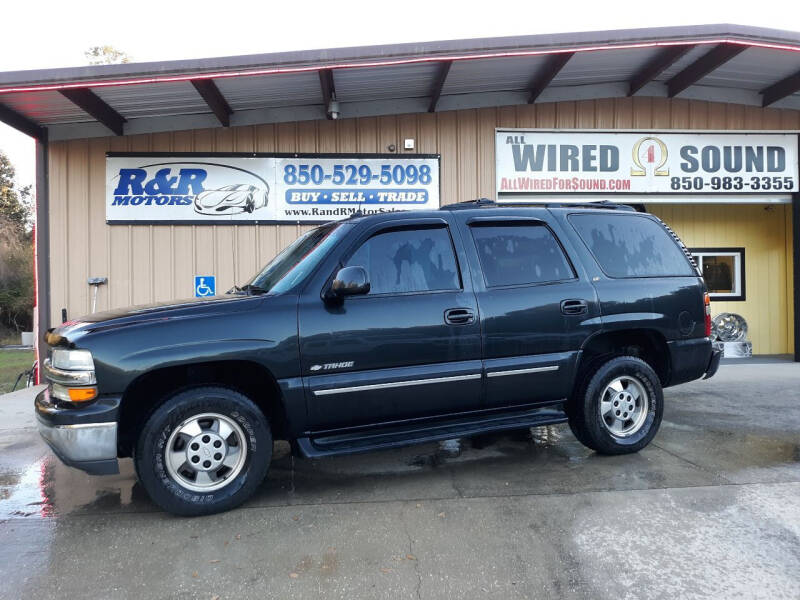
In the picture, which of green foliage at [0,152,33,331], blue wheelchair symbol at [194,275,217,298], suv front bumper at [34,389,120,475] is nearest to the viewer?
suv front bumper at [34,389,120,475]

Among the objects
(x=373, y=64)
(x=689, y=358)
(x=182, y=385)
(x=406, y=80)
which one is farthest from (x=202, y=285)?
(x=689, y=358)

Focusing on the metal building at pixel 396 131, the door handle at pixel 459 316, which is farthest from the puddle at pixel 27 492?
the metal building at pixel 396 131

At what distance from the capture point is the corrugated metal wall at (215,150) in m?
8.52

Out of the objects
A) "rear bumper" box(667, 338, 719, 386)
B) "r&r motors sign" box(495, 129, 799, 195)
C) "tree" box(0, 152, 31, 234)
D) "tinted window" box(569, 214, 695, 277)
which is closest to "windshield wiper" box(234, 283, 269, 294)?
"tinted window" box(569, 214, 695, 277)

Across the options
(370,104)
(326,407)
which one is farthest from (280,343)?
(370,104)

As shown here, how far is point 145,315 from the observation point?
3553 mm

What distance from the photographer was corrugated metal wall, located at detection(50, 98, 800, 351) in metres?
8.52

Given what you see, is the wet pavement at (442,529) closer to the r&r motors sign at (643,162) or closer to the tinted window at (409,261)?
the tinted window at (409,261)

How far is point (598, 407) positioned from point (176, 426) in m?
3.07

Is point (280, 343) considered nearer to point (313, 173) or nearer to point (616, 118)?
point (313, 173)

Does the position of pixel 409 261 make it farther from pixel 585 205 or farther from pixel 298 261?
pixel 585 205

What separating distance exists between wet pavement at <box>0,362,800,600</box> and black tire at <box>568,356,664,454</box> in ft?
0.51

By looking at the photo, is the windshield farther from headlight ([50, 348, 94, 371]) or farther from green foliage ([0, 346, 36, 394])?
green foliage ([0, 346, 36, 394])

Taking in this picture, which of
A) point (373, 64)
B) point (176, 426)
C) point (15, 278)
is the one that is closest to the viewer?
point (176, 426)
